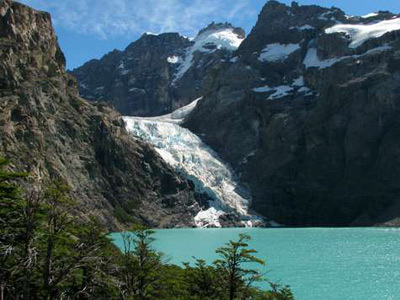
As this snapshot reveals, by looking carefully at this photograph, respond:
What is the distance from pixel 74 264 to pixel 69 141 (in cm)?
12409

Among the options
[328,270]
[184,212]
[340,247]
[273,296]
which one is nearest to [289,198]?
[184,212]

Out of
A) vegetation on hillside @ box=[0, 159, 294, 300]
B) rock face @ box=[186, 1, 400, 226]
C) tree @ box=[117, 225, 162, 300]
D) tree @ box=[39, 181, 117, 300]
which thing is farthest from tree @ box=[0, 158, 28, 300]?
rock face @ box=[186, 1, 400, 226]

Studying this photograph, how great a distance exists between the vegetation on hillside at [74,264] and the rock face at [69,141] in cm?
7757

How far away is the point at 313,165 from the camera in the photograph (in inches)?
7224

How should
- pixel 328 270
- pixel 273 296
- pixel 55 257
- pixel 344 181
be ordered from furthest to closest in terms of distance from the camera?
pixel 344 181, pixel 328 270, pixel 273 296, pixel 55 257

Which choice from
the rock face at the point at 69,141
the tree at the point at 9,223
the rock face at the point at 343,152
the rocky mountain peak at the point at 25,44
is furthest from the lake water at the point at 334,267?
the rock face at the point at 343,152

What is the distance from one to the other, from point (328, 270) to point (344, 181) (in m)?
125

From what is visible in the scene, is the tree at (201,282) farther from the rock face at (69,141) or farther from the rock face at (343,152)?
the rock face at (343,152)

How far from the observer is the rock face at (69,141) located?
113500 millimetres

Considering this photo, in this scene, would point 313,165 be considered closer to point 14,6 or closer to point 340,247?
point 340,247

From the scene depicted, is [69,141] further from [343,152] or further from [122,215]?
[343,152]

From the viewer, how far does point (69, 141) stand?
13562 cm

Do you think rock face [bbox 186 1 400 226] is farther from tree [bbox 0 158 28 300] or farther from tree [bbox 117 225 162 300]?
tree [bbox 0 158 28 300]

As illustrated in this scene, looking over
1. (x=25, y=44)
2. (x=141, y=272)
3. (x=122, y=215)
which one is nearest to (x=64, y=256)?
(x=141, y=272)
